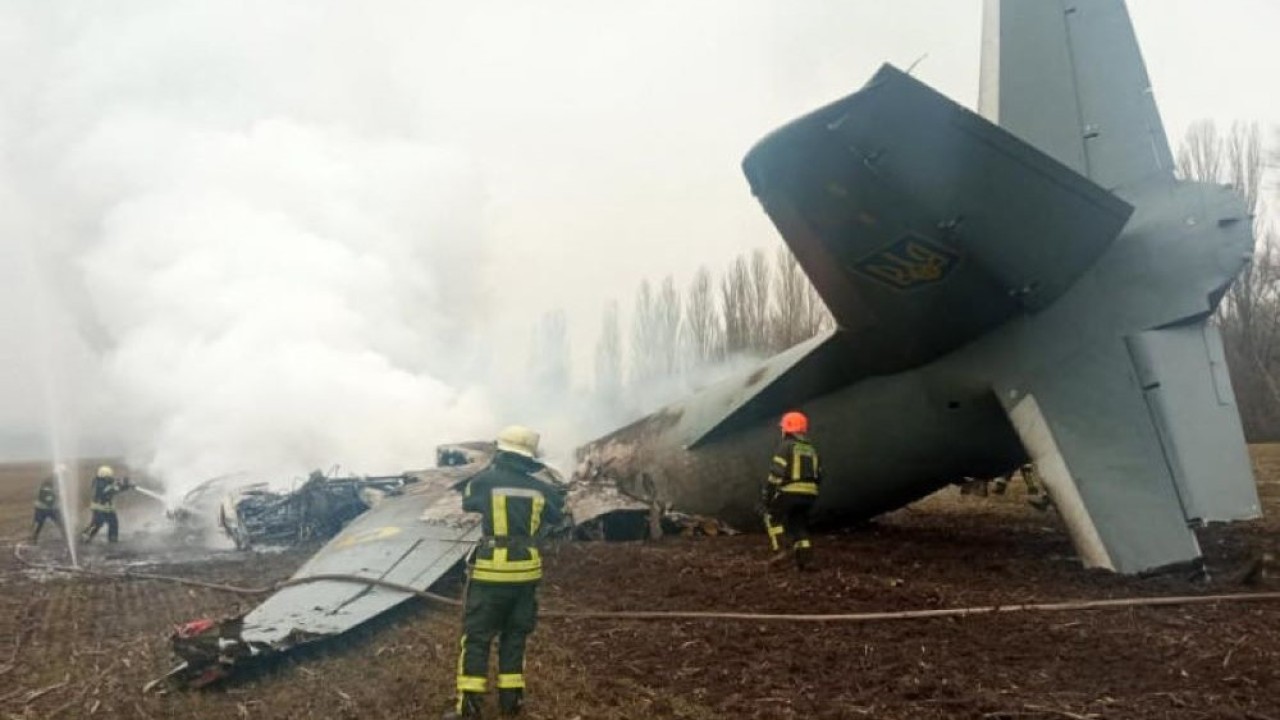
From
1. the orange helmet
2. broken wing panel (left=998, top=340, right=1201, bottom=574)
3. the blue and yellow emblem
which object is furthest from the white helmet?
broken wing panel (left=998, top=340, right=1201, bottom=574)

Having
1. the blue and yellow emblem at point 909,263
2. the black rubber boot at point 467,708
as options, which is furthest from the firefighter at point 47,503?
the blue and yellow emblem at point 909,263

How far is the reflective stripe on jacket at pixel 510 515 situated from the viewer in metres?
6.09

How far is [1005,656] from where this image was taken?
6.16 meters

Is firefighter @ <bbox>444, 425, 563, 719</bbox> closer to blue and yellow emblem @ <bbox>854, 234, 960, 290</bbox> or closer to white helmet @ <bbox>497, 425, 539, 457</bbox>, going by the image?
white helmet @ <bbox>497, 425, 539, 457</bbox>

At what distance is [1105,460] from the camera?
8.22m

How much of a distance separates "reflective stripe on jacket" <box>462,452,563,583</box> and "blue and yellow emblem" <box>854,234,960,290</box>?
4033mm

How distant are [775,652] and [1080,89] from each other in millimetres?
7141

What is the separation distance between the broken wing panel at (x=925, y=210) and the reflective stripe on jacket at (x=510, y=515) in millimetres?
3620

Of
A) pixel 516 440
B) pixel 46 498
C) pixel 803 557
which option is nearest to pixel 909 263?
pixel 803 557

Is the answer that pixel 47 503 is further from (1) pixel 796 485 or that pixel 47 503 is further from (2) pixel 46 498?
(1) pixel 796 485

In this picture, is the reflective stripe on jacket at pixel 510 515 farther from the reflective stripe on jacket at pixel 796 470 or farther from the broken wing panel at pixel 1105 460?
the broken wing panel at pixel 1105 460

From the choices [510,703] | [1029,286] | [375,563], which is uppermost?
[1029,286]

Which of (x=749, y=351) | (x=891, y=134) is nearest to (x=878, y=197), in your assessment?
(x=891, y=134)

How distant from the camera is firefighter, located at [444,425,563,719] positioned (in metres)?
5.75
